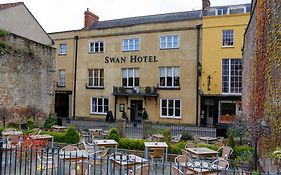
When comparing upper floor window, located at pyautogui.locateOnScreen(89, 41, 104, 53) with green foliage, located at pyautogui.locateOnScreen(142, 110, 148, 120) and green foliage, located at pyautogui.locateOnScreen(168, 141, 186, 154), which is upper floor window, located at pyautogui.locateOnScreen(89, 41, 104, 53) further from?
green foliage, located at pyautogui.locateOnScreen(168, 141, 186, 154)

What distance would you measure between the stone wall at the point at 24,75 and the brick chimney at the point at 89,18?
12019 millimetres

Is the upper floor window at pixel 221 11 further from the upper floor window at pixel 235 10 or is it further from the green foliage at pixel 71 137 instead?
the green foliage at pixel 71 137

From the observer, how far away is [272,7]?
746 cm

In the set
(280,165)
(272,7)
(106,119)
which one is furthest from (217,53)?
(280,165)

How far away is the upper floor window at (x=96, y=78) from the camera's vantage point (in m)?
29.8

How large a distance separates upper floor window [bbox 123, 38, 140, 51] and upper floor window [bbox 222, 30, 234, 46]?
8.05 m

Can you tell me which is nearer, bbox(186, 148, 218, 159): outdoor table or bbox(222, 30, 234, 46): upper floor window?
bbox(186, 148, 218, 159): outdoor table

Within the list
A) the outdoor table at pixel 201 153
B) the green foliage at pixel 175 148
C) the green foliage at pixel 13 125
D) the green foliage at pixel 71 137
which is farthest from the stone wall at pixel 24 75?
the outdoor table at pixel 201 153

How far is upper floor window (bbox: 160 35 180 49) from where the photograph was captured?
87.6 feet

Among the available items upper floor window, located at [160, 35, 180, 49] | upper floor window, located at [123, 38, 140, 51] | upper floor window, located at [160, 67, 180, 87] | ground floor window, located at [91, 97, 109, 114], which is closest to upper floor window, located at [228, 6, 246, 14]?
upper floor window, located at [160, 35, 180, 49]

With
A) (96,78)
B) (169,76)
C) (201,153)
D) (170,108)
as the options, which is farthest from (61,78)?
(201,153)

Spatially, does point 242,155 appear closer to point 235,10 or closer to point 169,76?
point 169,76

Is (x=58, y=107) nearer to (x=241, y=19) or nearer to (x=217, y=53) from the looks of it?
(x=217, y=53)

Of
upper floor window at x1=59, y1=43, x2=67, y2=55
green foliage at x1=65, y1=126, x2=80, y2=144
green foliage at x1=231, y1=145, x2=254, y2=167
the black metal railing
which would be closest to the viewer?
green foliage at x1=231, y1=145, x2=254, y2=167
